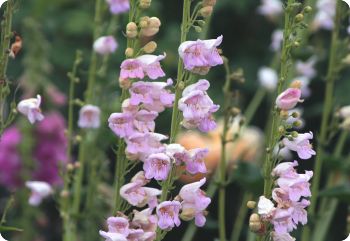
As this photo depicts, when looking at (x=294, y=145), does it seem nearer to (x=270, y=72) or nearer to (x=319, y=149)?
(x=319, y=149)

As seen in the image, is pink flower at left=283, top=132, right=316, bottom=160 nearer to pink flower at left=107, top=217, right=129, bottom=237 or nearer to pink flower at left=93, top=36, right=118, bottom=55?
pink flower at left=107, top=217, right=129, bottom=237

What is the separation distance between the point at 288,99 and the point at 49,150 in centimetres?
141

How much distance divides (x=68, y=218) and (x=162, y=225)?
0.65m

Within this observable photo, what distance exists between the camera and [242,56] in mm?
3480

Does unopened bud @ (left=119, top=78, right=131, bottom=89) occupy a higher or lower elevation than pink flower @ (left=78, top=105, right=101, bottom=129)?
higher

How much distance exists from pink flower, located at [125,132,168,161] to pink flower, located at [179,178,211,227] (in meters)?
0.08

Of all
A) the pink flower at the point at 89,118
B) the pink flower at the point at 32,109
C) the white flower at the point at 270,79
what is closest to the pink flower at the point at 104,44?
the pink flower at the point at 89,118

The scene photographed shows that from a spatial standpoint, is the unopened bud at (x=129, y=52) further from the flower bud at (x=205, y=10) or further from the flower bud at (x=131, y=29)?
the flower bud at (x=205, y=10)

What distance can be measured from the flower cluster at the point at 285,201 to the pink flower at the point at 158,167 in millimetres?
143

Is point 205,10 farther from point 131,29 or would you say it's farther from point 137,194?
point 137,194

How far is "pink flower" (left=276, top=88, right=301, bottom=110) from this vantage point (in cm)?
117

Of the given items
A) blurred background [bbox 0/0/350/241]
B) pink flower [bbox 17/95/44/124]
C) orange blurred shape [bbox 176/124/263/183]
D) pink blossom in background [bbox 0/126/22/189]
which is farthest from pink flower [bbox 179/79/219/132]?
pink blossom in background [bbox 0/126/22/189]

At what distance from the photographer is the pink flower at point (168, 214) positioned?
1.12 m

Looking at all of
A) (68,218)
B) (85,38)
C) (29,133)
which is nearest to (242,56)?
(85,38)
